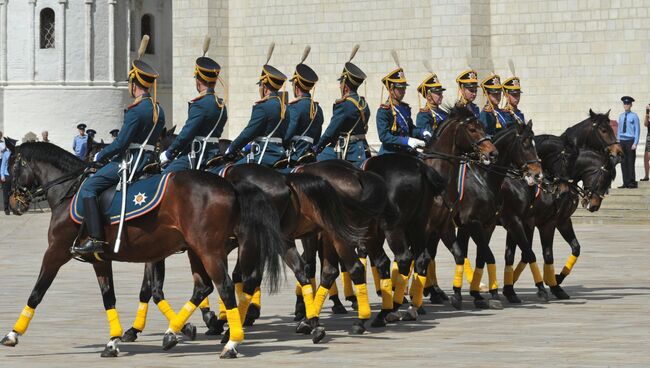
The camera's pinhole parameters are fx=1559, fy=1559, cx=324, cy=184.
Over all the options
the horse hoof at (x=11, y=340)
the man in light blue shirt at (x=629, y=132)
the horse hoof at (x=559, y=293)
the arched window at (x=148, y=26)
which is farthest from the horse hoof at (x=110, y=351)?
the arched window at (x=148, y=26)

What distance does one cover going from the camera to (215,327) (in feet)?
46.2

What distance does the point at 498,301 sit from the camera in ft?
52.9

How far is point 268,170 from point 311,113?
1937 millimetres

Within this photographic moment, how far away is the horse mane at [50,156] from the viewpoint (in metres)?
13.3

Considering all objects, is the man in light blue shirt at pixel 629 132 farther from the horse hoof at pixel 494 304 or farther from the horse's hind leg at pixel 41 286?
the horse's hind leg at pixel 41 286

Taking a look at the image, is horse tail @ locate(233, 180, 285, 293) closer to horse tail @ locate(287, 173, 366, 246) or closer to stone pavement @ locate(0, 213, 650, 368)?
stone pavement @ locate(0, 213, 650, 368)

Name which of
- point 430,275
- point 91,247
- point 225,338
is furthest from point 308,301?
point 430,275

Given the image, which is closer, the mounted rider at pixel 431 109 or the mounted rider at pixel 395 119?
the mounted rider at pixel 395 119

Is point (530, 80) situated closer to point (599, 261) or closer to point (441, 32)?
point (441, 32)

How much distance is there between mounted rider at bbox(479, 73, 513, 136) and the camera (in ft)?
58.1

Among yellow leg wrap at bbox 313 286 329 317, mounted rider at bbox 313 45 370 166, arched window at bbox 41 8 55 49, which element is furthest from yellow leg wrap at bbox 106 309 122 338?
arched window at bbox 41 8 55 49

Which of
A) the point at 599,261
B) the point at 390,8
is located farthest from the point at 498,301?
the point at 390,8

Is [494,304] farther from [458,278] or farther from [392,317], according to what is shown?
[392,317]

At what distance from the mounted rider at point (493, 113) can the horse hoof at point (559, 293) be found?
1.92 m
